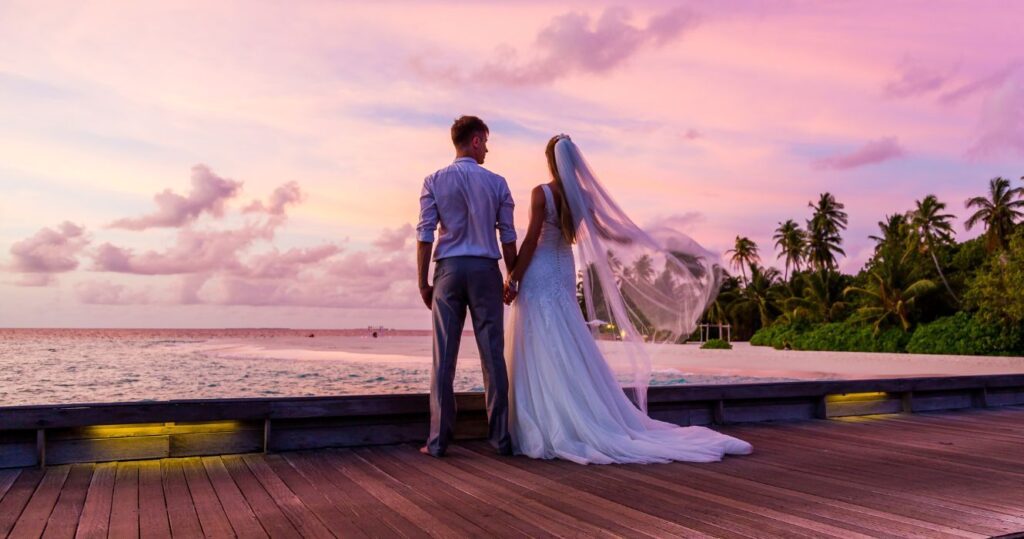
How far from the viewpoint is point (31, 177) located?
71.1 feet

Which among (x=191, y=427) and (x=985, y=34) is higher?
(x=985, y=34)

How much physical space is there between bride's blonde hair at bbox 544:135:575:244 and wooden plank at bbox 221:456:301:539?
2233 mm

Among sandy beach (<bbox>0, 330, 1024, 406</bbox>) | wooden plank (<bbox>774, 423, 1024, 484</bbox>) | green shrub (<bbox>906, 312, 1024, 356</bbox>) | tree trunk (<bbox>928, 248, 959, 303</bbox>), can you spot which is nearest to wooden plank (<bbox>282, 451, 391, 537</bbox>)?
wooden plank (<bbox>774, 423, 1024, 484</bbox>)

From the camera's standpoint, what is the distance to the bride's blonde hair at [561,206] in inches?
185

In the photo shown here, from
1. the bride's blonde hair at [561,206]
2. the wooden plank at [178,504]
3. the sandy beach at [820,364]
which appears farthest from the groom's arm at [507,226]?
the sandy beach at [820,364]

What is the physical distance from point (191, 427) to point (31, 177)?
21.2 m

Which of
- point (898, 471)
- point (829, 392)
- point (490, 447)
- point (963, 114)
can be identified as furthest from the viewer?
point (963, 114)

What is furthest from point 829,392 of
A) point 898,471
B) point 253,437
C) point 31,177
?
point 31,177

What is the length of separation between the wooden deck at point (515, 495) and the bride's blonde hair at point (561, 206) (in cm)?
138

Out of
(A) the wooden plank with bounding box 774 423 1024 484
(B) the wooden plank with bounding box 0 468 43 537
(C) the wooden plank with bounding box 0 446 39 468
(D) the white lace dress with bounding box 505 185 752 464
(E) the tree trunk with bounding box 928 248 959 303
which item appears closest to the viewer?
(B) the wooden plank with bounding box 0 468 43 537

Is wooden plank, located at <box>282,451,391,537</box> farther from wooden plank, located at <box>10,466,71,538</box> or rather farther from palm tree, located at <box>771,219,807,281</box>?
palm tree, located at <box>771,219,807,281</box>

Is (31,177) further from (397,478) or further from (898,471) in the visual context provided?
(898,471)

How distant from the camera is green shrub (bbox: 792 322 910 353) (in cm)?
3538

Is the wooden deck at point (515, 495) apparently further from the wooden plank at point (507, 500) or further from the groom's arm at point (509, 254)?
the groom's arm at point (509, 254)
